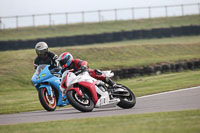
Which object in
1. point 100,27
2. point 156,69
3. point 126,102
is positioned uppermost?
point 100,27

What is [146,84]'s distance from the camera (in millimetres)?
19750

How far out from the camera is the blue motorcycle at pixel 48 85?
11.6 meters

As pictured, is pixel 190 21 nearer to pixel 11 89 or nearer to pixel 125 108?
pixel 11 89

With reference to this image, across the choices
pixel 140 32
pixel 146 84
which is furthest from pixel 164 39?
pixel 146 84

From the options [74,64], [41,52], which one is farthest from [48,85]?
[74,64]

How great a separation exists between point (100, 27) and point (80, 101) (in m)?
37.8

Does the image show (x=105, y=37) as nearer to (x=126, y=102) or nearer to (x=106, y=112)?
(x=126, y=102)

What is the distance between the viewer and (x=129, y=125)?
24.5ft

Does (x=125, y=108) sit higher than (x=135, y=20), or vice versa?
(x=135, y=20)

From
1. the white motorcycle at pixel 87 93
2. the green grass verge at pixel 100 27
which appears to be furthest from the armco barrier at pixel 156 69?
the green grass verge at pixel 100 27

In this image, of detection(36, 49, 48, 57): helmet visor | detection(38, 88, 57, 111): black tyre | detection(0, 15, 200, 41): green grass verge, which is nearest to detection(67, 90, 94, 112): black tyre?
detection(38, 88, 57, 111): black tyre

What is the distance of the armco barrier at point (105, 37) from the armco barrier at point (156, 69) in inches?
554

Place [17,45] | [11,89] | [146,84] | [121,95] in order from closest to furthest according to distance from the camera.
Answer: [121,95] → [146,84] → [11,89] → [17,45]

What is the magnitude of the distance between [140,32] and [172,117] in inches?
1288
